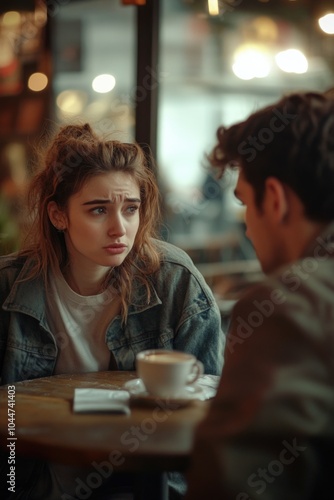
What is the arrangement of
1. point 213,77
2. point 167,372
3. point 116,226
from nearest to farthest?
point 167,372
point 116,226
point 213,77

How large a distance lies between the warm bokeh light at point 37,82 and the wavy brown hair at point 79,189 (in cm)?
341

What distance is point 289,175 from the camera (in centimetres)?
133

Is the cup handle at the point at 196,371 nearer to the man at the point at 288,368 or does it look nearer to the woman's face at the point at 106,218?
the man at the point at 288,368

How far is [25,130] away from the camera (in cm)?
568

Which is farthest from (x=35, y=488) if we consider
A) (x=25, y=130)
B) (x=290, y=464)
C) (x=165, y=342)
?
(x=25, y=130)

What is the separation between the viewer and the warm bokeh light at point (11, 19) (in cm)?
559

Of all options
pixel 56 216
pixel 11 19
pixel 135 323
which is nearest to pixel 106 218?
pixel 56 216

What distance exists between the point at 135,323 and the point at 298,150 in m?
0.94

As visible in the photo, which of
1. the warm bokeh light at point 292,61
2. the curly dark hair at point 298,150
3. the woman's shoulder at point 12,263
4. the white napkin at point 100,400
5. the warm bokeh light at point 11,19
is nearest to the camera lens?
the curly dark hair at point 298,150

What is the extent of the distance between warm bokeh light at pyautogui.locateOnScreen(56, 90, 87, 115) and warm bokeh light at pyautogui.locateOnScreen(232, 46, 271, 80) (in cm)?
126

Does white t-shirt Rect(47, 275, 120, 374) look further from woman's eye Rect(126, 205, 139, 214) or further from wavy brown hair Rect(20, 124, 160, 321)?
woman's eye Rect(126, 205, 139, 214)

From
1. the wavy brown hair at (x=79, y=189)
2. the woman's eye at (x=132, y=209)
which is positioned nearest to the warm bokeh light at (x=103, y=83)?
the wavy brown hair at (x=79, y=189)

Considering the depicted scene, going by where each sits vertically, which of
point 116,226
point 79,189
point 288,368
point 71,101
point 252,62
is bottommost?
point 288,368

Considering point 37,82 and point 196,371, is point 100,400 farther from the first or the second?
point 37,82
